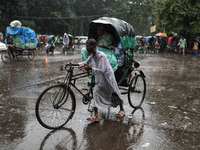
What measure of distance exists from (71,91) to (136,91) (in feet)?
5.85

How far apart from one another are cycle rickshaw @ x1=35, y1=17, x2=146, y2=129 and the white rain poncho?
0.24 m

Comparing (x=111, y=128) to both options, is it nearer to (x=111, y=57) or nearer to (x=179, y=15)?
(x=111, y=57)

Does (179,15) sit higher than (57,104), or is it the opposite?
(179,15)

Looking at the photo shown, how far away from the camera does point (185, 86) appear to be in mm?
8062

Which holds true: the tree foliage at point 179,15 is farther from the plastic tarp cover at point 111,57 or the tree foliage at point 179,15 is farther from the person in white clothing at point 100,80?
the person in white clothing at point 100,80

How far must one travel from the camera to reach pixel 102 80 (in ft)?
14.6

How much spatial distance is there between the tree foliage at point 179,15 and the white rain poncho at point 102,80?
23455 mm

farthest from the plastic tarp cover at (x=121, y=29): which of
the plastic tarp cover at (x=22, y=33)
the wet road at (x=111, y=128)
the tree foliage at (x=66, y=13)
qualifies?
the tree foliage at (x=66, y=13)

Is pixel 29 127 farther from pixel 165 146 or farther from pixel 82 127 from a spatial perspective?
pixel 165 146

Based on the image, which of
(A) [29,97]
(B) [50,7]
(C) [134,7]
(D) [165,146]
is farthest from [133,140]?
(C) [134,7]

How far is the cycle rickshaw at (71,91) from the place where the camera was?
158 inches

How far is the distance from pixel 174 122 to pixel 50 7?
4670 cm

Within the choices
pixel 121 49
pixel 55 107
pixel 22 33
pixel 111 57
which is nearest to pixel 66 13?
pixel 22 33

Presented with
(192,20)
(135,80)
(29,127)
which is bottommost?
(29,127)
